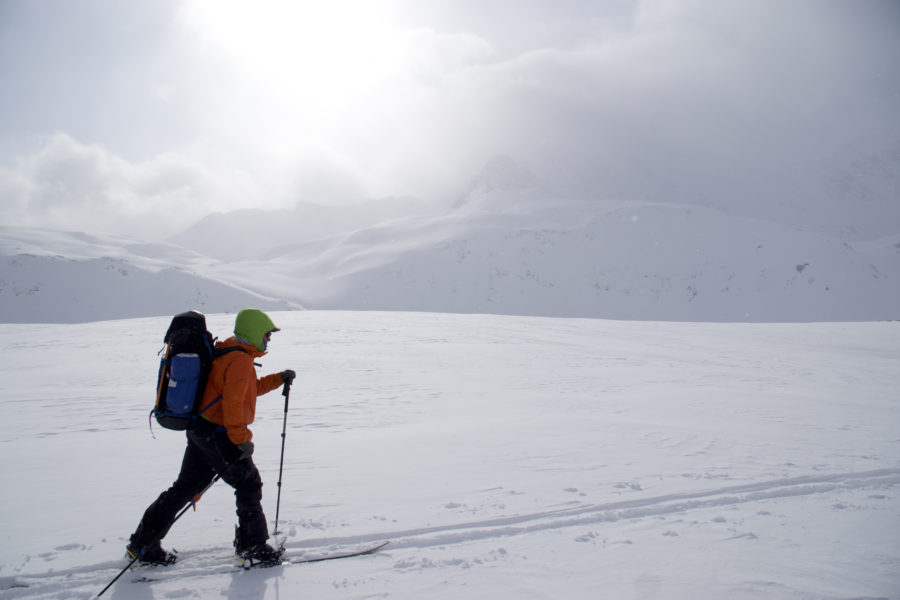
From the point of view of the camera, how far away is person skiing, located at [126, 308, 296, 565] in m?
3.40

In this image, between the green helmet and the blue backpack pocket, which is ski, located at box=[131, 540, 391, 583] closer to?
the blue backpack pocket

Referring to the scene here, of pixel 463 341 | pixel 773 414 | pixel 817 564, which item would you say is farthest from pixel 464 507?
pixel 463 341

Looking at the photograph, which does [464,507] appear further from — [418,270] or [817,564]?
[418,270]

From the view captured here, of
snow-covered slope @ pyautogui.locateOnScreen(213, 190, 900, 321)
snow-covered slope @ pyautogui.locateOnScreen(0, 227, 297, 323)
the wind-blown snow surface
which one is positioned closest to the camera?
the wind-blown snow surface

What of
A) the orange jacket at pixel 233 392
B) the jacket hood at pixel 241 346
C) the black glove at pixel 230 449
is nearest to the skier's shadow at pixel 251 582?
the black glove at pixel 230 449

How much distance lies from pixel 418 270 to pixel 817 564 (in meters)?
41.7

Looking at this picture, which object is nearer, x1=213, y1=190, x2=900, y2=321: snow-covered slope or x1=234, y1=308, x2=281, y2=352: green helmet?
x1=234, y1=308, x2=281, y2=352: green helmet

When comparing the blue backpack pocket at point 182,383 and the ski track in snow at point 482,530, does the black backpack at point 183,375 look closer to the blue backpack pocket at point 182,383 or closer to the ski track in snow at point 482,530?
the blue backpack pocket at point 182,383

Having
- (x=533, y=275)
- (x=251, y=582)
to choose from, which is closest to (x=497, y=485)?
(x=251, y=582)

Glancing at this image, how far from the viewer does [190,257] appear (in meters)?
70.3

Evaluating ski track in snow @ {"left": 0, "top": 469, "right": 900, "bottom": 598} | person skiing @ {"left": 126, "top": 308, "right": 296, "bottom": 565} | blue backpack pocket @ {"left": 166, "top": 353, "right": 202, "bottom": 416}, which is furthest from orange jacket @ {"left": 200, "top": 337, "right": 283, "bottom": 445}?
ski track in snow @ {"left": 0, "top": 469, "right": 900, "bottom": 598}

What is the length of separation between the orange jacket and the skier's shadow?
939mm

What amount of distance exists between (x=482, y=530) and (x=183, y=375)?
260 centimetres

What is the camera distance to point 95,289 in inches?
1372
